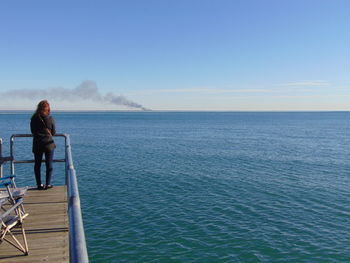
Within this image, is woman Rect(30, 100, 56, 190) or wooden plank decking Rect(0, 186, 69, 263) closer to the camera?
wooden plank decking Rect(0, 186, 69, 263)

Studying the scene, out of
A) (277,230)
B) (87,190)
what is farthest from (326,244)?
(87,190)

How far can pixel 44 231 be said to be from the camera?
5.58 m

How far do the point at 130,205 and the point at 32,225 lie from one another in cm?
1422

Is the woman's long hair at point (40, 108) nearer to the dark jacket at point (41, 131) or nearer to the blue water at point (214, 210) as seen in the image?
the dark jacket at point (41, 131)

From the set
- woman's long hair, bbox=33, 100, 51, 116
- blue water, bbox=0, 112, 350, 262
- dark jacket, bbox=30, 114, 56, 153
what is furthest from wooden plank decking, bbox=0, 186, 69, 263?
blue water, bbox=0, 112, 350, 262

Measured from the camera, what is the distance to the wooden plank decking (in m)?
4.77

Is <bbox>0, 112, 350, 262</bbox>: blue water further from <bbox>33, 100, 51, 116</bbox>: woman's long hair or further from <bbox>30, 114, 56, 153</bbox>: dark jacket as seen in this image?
<bbox>33, 100, 51, 116</bbox>: woman's long hair

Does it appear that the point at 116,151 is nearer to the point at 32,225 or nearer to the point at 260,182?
the point at 260,182

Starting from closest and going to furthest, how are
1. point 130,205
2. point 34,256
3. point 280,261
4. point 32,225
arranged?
point 34,256, point 32,225, point 280,261, point 130,205

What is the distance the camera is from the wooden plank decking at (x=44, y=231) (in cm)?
477

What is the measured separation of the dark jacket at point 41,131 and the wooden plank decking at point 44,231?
124 cm

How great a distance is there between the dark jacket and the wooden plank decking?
1236 millimetres

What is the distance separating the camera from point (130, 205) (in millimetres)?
19688

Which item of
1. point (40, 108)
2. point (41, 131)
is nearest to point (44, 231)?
point (41, 131)
